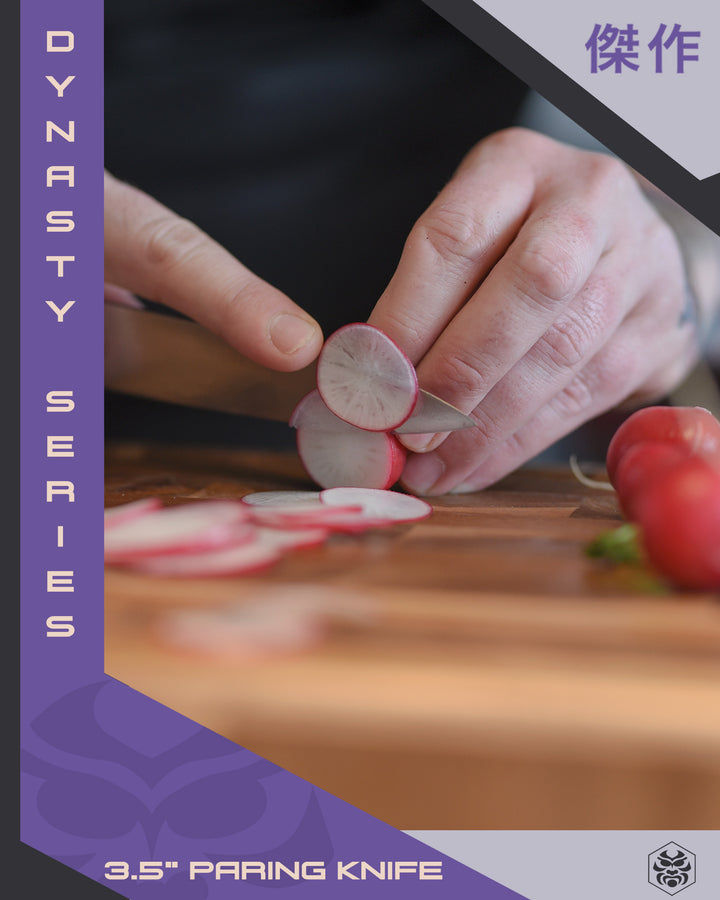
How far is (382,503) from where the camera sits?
1048 mm

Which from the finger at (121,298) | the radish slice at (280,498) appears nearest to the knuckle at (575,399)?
the radish slice at (280,498)

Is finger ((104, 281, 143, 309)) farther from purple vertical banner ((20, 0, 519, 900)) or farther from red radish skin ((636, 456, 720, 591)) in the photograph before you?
red radish skin ((636, 456, 720, 591))

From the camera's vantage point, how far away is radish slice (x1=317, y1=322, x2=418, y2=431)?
104 cm

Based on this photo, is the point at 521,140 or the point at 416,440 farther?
the point at 521,140

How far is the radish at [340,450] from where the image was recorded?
1.11 meters

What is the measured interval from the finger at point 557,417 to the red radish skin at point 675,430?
175 mm

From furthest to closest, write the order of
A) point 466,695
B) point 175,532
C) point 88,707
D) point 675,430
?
1. point 675,430
2. point 175,532
3. point 88,707
4. point 466,695

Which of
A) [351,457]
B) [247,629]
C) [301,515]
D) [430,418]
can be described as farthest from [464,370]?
[247,629]

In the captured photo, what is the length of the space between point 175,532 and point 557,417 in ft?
2.09

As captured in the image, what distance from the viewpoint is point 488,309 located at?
3.61 feet

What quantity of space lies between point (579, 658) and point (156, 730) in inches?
12.7

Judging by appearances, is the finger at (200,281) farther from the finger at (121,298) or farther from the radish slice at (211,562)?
the radish slice at (211,562)

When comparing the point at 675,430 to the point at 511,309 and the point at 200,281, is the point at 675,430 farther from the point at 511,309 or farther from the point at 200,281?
the point at 200,281

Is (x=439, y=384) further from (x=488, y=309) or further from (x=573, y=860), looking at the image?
(x=573, y=860)
